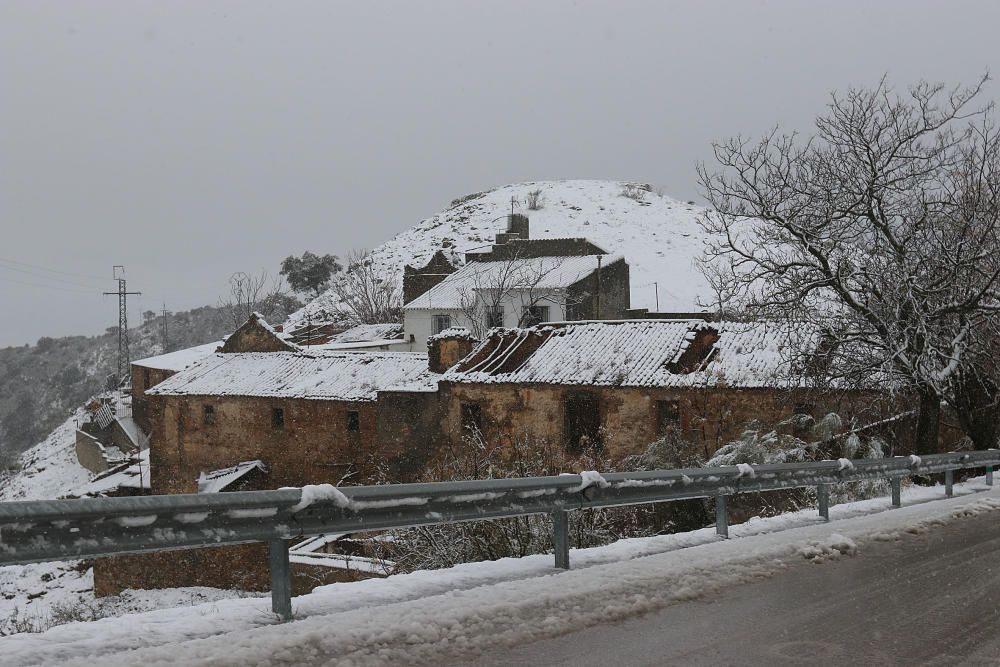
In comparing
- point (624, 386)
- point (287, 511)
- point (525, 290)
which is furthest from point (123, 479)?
point (287, 511)

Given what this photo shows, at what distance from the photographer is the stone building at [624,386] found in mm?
26531

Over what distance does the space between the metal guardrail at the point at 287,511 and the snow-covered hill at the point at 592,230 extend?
67.7 m

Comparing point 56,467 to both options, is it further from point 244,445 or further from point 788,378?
point 788,378

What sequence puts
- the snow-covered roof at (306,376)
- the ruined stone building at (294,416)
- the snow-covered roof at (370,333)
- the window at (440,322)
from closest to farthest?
the ruined stone building at (294,416) → the snow-covered roof at (306,376) → the window at (440,322) → the snow-covered roof at (370,333)

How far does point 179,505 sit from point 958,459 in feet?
41.3

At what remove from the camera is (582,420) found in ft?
95.9

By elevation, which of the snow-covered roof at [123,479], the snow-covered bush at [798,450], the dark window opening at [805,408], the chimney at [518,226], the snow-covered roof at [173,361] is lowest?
the snow-covered roof at [123,479]

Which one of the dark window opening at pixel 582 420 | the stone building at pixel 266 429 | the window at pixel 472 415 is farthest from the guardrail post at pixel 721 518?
the stone building at pixel 266 429

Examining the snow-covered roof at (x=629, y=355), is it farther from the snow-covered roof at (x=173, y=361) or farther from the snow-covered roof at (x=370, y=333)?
the snow-covered roof at (x=370, y=333)

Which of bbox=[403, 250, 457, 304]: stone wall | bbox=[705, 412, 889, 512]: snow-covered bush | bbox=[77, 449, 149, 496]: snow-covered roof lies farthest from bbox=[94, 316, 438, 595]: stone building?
bbox=[403, 250, 457, 304]: stone wall

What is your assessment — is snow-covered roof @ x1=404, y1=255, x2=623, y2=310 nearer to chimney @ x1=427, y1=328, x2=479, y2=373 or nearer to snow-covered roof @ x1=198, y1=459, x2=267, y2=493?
chimney @ x1=427, y1=328, x2=479, y2=373

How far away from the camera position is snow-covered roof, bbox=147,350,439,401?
116ft

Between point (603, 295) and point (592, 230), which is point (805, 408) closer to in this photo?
point (603, 295)

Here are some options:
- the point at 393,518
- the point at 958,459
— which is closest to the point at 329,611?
the point at 393,518
